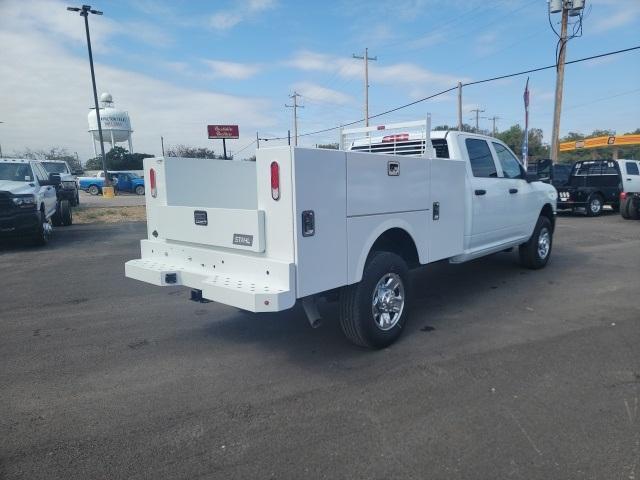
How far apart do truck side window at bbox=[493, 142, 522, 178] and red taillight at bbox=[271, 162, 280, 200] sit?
4.17 metres

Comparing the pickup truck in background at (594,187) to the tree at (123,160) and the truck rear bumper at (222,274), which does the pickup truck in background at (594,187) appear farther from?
the tree at (123,160)

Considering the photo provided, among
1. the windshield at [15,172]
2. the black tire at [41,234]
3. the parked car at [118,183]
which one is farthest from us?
the parked car at [118,183]

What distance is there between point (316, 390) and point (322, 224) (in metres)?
1.29

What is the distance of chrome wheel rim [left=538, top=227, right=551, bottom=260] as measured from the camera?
7.61m

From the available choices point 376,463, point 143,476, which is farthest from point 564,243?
point 143,476

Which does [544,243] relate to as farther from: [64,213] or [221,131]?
[64,213]

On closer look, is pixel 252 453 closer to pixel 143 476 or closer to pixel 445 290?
pixel 143 476

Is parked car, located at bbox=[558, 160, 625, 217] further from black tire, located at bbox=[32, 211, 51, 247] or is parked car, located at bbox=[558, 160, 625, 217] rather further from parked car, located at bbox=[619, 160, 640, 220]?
black tire, located at bbox=[32, 211, 51, 247]

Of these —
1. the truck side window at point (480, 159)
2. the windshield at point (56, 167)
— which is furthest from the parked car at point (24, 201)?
the truck side window at point (480, 159)

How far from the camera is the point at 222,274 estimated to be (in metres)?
3.76

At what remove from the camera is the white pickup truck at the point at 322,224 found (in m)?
3.29

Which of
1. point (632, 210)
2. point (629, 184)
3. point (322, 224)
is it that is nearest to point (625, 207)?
point (632, 210)

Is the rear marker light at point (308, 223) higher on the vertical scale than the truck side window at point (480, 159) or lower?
lower

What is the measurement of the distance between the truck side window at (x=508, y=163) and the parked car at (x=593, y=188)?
1177 cm
